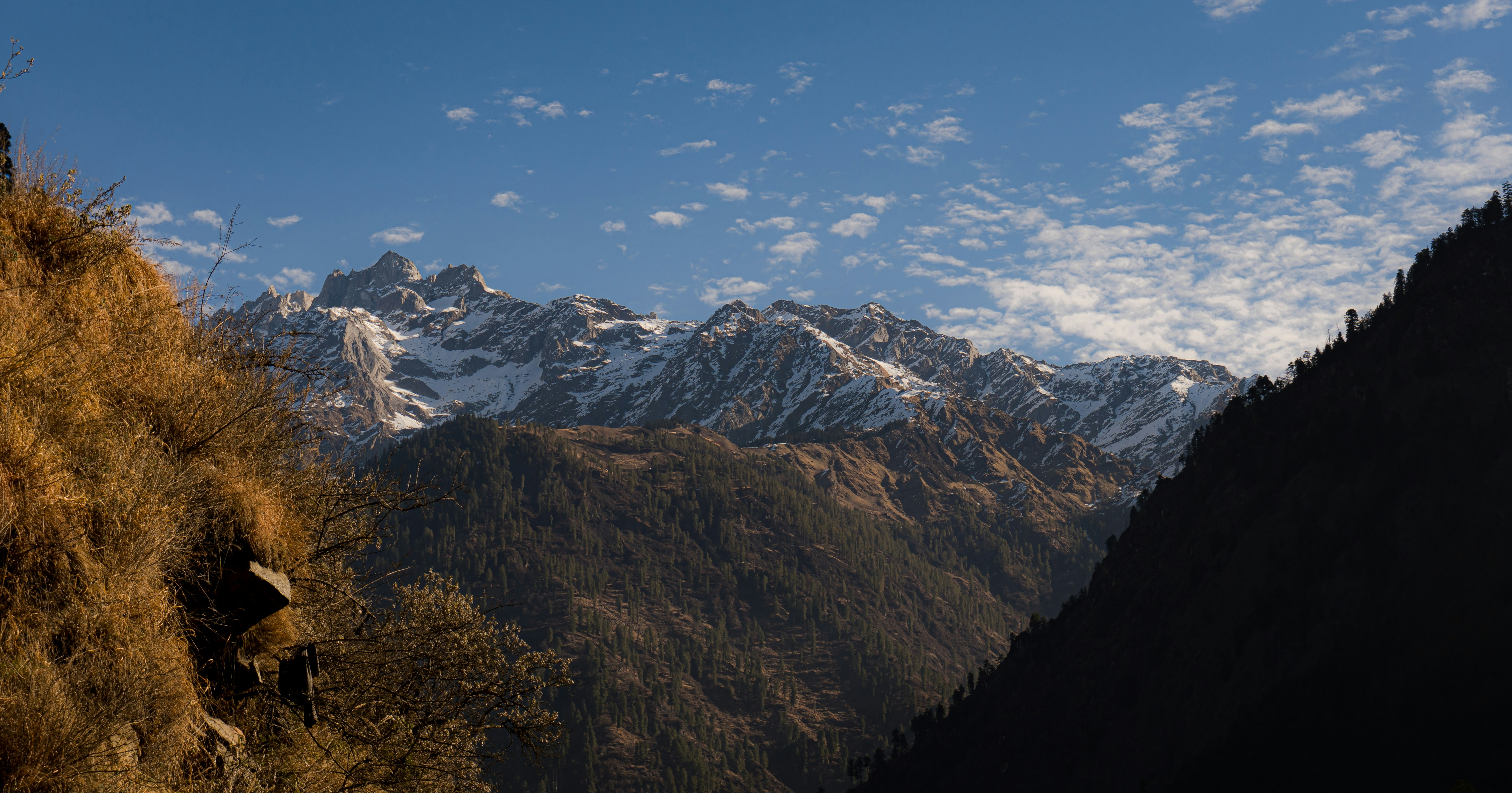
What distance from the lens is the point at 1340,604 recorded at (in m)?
144

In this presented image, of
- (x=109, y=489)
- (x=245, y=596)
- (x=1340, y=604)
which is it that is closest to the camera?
(x=109, y=489)

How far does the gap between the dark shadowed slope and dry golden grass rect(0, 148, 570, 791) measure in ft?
485

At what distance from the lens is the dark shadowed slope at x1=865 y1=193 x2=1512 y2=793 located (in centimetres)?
12825

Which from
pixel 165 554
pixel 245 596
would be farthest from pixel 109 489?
pixel 245 596

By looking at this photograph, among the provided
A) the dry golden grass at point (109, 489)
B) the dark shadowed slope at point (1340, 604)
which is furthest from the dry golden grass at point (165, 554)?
the dark shadowed slope at point (1340, 604)

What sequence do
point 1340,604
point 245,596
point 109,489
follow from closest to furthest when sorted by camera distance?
point 109,489, point 245,596, point 1340,604

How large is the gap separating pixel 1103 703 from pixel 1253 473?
58.7 meters

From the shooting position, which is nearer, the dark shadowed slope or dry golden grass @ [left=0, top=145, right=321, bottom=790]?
dry golden grass @ [left=0, top=145, right=321, bottom=790]

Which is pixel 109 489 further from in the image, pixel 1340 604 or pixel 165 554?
pixel 1340 604

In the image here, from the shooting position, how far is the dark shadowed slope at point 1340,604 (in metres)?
128

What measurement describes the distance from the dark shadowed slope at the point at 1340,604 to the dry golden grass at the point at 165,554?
5819 inches

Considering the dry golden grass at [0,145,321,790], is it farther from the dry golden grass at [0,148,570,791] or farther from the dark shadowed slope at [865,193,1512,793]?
the dark shadowed slope at [865,193,1512,793]

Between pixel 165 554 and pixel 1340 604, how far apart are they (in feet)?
560

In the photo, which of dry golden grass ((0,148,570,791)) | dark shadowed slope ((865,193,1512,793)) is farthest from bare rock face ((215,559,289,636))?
dark shadowed slope ((865,193,1512,793))
